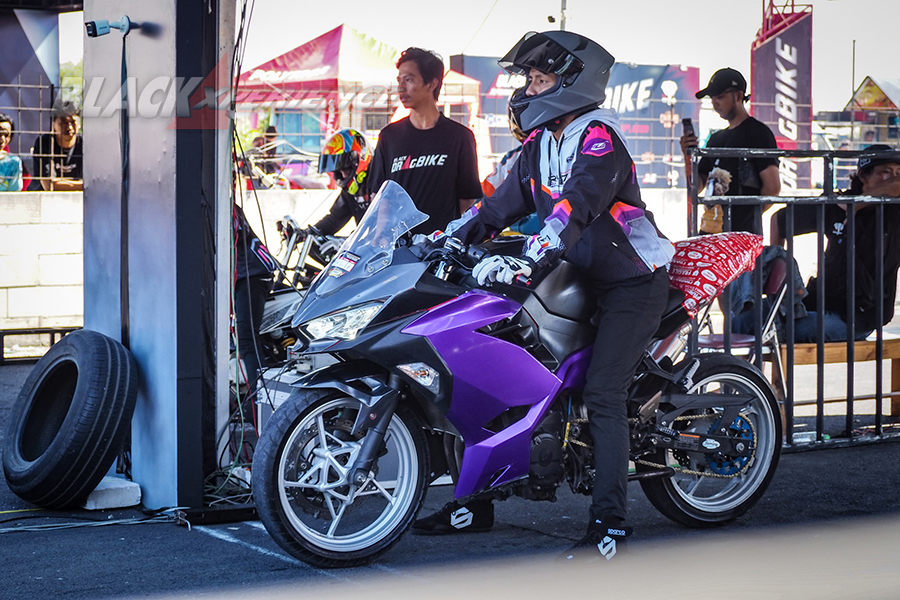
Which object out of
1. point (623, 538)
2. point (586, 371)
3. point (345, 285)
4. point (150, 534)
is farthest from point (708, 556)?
point (150, 534)

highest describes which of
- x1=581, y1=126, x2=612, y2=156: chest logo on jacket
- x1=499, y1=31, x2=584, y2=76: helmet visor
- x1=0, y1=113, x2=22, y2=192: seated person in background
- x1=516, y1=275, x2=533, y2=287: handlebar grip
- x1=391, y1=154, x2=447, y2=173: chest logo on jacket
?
x1=0, y1=113, x2=22, y2=192: seated person in background

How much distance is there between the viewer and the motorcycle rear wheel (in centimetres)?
440

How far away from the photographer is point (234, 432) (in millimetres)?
4980

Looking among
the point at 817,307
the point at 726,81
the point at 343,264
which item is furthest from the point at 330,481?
the point at 726,81

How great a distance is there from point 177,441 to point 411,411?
1.28 metres

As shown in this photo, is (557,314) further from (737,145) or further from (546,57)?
(737,145)

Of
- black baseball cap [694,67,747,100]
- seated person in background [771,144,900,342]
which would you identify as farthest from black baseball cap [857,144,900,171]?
black baseball cap [694,67,747,100]

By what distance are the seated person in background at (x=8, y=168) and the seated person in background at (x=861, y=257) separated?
8.65m

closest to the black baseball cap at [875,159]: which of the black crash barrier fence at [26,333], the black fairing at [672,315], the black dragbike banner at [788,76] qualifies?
the black fairing at [672,315]

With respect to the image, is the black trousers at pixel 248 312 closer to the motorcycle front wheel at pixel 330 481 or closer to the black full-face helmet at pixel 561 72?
the motorcycle front wheel at pixel 330 481

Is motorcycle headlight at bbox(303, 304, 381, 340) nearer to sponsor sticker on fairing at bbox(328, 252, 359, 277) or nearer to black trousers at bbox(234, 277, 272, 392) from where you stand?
sponsor sticker on fairing at bbox(328, 252, 359, 277)

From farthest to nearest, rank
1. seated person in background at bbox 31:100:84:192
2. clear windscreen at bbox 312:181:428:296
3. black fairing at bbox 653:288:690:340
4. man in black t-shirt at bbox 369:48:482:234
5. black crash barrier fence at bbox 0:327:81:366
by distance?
1. seated person in background at bbox 31:100:84:192
2. black crash barrier fence at bbox 0:327:81:366
3. man in black t-shirt at bbox 369:48:482:234
4. black fairing at bbox 653:288:690:340
5. clear windscreen at bbox 312:181:428:296

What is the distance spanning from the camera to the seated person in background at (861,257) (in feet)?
20.2

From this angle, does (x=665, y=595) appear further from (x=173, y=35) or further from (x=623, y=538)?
(x=173, y=35)
